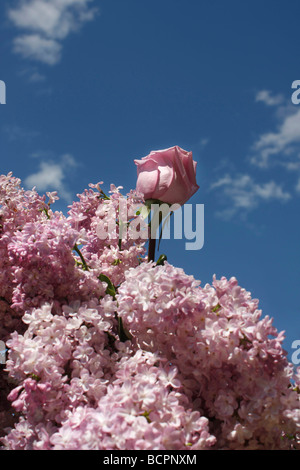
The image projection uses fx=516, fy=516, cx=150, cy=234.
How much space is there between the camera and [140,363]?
1.23 meters

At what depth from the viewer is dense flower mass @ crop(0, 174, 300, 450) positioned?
109cm

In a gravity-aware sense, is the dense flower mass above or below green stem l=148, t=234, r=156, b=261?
below

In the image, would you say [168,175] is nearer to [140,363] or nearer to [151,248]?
[151,248]

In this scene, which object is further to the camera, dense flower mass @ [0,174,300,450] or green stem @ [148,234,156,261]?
green stem @ [148,234,156,261]

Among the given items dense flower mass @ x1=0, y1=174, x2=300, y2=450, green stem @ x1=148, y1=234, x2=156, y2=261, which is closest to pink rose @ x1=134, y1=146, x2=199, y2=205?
green stem @ x1=148, y1=234, x2=156, y2=261

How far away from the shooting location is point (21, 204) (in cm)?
189

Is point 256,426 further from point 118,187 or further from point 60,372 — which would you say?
point 118,187

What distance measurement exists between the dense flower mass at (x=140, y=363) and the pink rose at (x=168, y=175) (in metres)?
0.41

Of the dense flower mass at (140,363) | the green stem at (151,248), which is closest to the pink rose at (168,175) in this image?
the green stem at (151,248)

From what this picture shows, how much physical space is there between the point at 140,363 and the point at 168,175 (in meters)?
0.75

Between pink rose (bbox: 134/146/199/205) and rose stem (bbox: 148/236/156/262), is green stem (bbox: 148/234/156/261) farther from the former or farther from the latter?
pink rose (bbox: 134/146/199/205)

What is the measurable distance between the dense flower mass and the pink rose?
408 millimetres

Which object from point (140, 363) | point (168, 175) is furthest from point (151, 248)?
point (140, 363)
